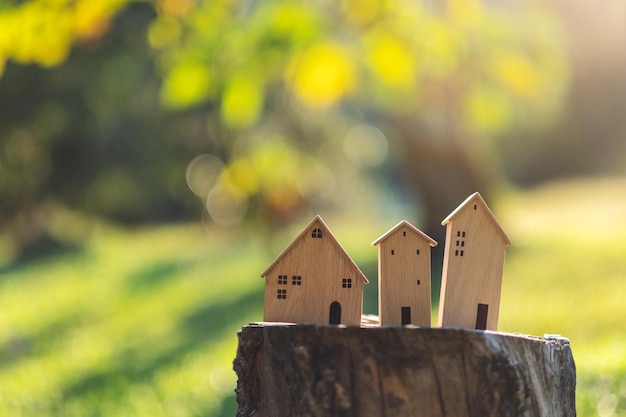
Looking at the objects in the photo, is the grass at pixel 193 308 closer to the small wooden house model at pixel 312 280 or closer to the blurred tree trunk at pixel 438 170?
the blurred tree trunk at pixel 438 170

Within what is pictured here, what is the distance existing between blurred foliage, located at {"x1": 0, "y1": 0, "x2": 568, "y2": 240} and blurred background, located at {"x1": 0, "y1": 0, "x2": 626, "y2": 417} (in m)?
0.03

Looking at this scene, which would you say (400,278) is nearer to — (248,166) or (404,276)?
(404,276)

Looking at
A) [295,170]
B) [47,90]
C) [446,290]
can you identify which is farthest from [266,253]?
[446,290]

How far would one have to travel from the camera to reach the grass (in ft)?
20.5

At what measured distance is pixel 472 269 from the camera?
3.01m

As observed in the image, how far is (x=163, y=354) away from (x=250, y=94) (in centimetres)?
387

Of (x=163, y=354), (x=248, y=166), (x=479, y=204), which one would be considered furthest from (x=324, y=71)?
(x=248, y=166)

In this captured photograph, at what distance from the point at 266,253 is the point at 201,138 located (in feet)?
13.0

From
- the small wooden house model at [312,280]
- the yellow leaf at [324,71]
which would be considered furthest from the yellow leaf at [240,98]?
the small wooden house model at [312,280]

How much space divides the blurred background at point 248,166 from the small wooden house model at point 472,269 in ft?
5.58

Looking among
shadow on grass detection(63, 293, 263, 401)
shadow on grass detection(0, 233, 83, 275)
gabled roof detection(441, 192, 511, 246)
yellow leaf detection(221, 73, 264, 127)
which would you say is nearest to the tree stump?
gabled roof detection(441, 192, 511, 246)

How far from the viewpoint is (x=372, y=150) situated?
15867 millimetres

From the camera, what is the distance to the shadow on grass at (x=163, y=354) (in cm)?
675

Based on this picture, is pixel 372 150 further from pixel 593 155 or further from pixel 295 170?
pixel 593 155
